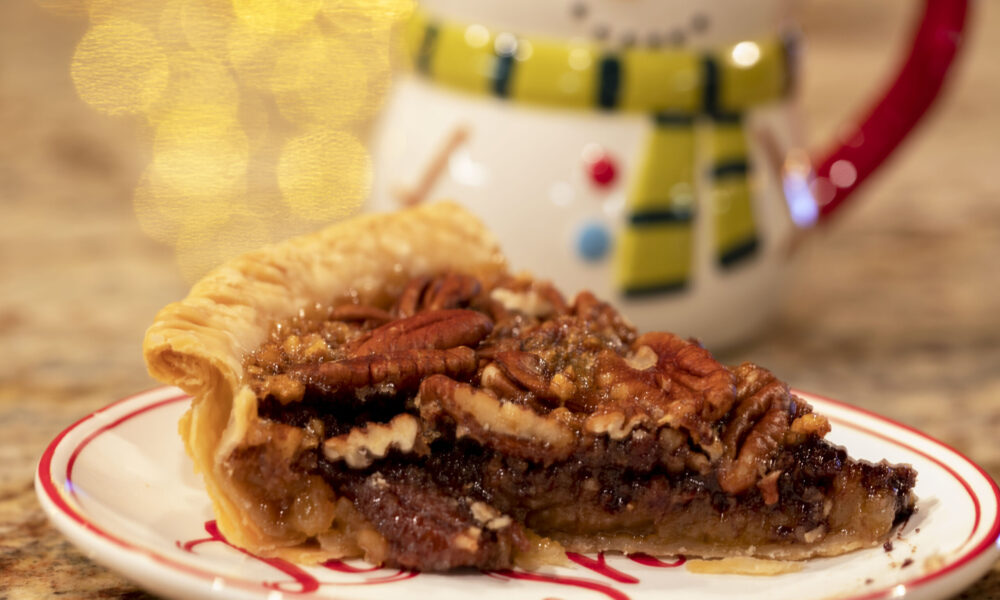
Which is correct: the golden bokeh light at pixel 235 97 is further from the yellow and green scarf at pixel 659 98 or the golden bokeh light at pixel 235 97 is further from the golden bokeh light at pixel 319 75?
the yellow and green scarf at pixel 659 98

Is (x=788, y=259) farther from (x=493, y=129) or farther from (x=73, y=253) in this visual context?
(x=73, y=253)

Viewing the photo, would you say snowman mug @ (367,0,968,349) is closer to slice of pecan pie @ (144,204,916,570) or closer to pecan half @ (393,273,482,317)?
pecan half @ (393,273,482,317)

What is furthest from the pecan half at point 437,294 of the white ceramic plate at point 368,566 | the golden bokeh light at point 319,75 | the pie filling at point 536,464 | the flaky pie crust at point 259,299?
the golden bokeh light at point 319,75

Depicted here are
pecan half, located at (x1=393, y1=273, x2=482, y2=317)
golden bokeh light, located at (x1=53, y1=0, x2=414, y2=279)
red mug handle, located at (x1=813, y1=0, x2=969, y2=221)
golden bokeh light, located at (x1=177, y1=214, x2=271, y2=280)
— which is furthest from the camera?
golden bokeh light, located at (x1=177, y1=214, x2=271, y2=280)

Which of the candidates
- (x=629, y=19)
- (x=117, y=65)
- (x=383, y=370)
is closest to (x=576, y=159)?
(x=629, y=19)

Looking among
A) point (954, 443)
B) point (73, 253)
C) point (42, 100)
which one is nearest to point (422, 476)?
point (954, 443)

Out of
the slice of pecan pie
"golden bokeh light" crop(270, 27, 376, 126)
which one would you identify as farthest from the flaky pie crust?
"golden bokeh light" crop(270, 27, 376, 126)

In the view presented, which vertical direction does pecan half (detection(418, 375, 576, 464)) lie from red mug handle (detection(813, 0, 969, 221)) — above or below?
below
